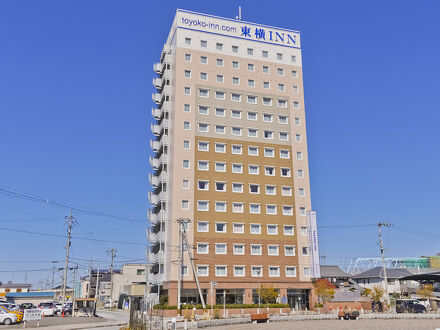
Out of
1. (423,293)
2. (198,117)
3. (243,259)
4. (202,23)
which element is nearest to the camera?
(243,259)

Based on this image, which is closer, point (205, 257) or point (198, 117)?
point (205, 257)

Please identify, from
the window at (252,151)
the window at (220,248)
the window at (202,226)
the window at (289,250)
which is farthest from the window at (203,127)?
the window at (289,250)

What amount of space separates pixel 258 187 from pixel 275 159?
6.26m

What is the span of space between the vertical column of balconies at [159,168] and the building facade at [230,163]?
0.65ft

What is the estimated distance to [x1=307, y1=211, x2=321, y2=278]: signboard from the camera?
2815 inches

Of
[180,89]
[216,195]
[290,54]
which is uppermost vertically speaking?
[290,54]

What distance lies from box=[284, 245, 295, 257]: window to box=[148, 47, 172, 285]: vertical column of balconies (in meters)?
20.1

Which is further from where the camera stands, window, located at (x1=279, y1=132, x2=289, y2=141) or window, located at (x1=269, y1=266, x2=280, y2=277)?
window, located at (x1=279, y1=132, x2=289, y2=141)

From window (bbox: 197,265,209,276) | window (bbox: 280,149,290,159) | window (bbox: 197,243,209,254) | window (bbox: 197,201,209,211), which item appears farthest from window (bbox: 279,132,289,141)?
window (bbox: 197,265,209,276)

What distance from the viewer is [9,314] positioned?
4338 cm

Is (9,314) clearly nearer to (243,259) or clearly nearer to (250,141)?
(243,259)

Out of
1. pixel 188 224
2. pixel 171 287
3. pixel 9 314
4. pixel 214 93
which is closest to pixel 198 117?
pixel 214 93

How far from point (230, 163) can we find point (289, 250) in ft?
57.7

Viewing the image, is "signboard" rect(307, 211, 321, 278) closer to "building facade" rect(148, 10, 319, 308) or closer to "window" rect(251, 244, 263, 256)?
"building facade" rect(148, 10, 319, 308)
